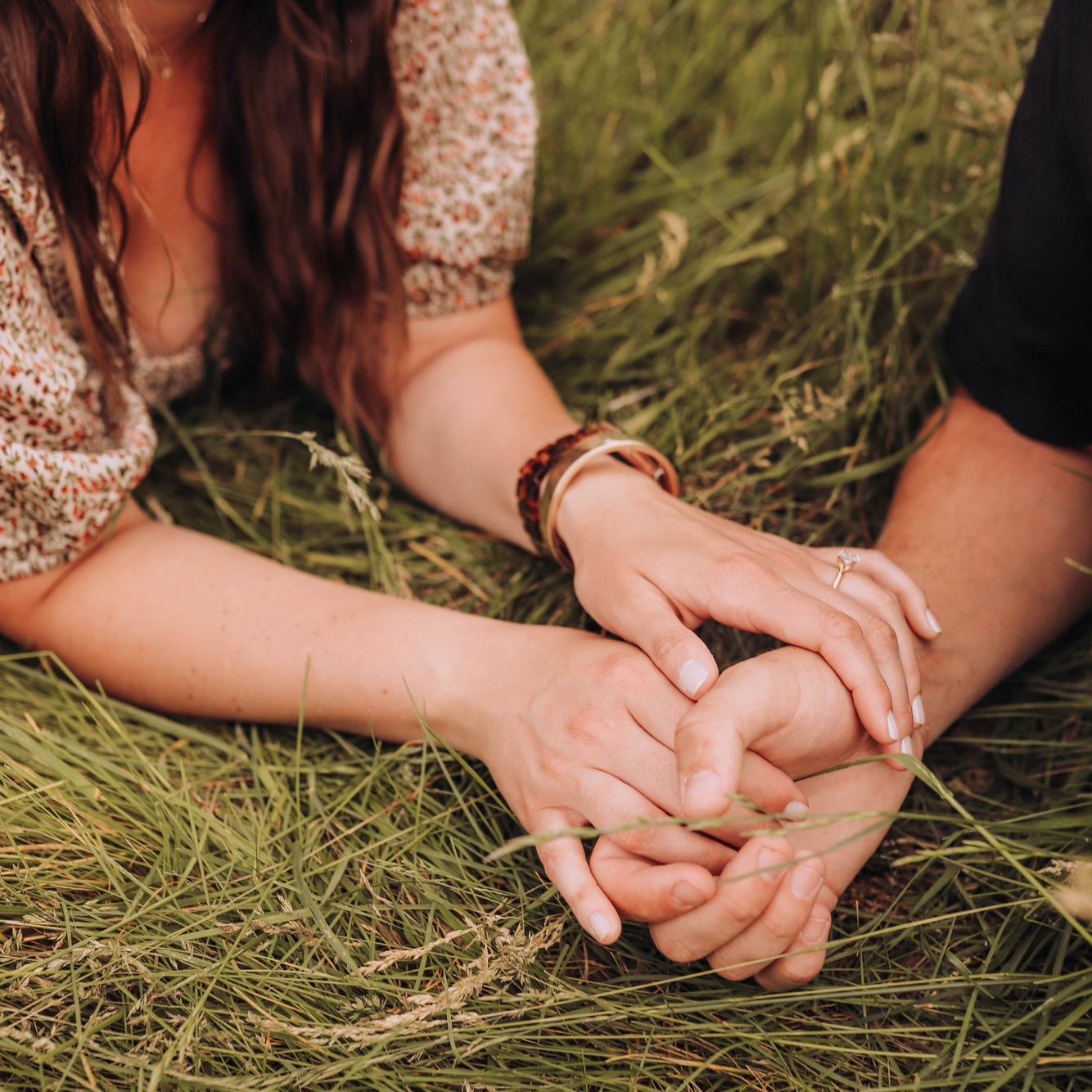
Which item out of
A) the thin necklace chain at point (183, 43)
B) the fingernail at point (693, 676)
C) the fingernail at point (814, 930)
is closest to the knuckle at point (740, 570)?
the fingernail at point (693, 676)

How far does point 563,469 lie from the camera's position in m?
1.24

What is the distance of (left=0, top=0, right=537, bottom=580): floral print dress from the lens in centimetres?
108

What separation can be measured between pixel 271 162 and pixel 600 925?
0.95 m

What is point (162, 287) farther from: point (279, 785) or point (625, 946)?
point (625, 946)

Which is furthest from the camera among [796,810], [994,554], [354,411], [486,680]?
[354,411]

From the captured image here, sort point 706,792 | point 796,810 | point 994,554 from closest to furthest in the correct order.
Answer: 1. point 706,792
2. point 796,810
3. point 994,554

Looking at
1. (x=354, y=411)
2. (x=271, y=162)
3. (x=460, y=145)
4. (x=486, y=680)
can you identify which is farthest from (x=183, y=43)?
(x=486, y=680)

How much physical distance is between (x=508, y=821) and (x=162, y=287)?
786 mm

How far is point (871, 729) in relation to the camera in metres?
1.01

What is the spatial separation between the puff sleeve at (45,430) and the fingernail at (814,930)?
83 cm

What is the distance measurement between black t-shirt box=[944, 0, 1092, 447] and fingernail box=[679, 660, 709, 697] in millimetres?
549

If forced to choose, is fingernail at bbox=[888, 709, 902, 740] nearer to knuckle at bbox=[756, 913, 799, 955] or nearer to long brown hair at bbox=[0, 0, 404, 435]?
knuckle at bbox=[756, 913, 799, 955]

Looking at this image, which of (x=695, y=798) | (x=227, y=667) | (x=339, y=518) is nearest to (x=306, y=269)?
(x=339, y=518)

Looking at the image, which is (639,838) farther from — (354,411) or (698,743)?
(354,411)
